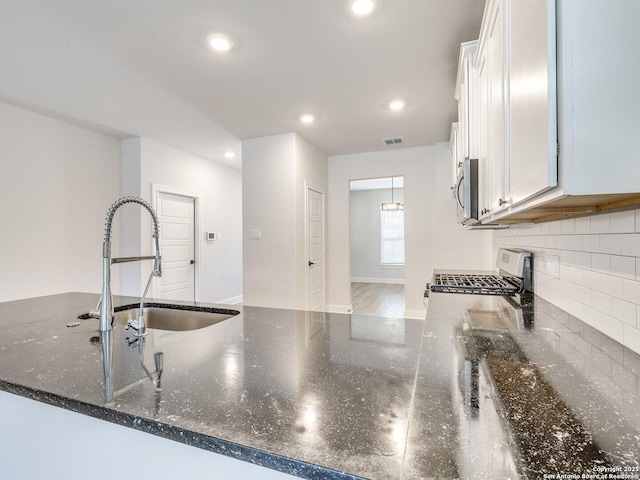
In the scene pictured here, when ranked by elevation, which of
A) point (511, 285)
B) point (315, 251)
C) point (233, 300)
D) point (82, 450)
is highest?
point (315, 251)

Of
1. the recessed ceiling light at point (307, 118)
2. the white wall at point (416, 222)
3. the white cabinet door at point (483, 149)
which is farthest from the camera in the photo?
the white wall at point (416, 222)

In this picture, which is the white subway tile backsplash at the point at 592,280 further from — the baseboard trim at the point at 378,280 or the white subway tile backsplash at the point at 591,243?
the baseboard trim at the point at 378,280

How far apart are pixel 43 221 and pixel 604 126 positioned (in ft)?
14.5

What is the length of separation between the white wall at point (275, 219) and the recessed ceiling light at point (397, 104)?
4.23 feet

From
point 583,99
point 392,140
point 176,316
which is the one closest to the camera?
point 583,99

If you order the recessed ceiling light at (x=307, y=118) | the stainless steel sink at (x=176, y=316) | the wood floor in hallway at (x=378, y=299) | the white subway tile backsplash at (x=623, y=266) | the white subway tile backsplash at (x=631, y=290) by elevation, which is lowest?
the wood floor in hallway at (x=378, y=299)

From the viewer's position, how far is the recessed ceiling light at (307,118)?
3424mm

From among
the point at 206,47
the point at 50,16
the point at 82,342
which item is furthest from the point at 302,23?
the point at 82,342

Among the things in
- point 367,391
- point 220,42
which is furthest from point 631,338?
point 220,42

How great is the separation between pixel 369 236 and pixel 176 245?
544cm

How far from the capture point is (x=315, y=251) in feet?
14.9

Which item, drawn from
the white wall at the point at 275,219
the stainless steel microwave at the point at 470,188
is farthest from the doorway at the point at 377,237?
the stainless steel microwave at the point at 470,188

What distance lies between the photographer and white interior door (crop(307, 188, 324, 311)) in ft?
14.1

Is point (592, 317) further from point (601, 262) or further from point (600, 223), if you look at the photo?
point (600, 223)
